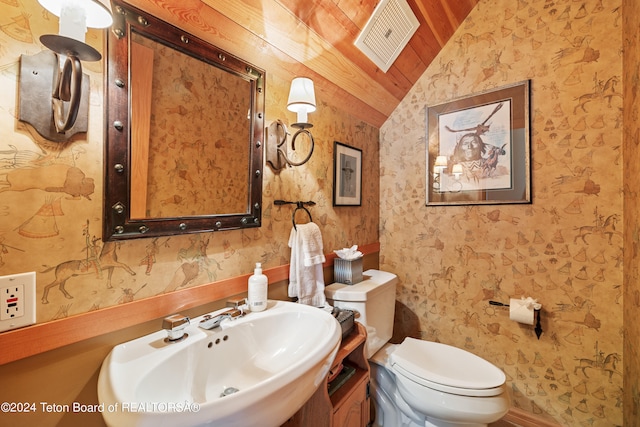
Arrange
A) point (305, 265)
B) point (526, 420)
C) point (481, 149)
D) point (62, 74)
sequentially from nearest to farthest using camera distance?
point (62, 74) → point (305, 265) → point (526, 420) → point (481, 149)

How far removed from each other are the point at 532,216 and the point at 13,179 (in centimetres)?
218

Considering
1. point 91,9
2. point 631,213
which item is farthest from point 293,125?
point 631,213

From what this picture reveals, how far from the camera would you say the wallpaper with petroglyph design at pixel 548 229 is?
55.9 inches

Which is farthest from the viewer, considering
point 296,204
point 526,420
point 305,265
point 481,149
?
point 481,149

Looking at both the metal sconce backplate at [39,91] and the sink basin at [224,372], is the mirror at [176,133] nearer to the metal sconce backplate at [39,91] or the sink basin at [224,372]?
the metal sconce backplate at [39,91]

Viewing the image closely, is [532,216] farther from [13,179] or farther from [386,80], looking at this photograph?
[13,179]

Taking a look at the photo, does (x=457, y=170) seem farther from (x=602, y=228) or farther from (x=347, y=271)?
(x=347, y=271)

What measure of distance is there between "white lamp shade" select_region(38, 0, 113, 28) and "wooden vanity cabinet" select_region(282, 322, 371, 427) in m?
1.30

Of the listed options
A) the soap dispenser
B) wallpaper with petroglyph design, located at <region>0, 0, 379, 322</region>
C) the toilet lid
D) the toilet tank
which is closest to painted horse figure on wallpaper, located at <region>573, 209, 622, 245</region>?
the toilet lid

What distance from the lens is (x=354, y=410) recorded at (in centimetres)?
125

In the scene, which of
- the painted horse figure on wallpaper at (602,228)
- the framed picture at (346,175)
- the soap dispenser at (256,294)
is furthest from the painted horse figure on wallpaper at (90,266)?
the painted horse figure on wallpaper at (602,228)

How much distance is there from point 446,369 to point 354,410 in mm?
548

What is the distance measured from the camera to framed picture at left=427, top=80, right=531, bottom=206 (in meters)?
1.64

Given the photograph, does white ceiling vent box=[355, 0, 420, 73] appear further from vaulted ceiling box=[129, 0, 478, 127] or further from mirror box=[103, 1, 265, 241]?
mirror box=[103, 1, 265, 241]
